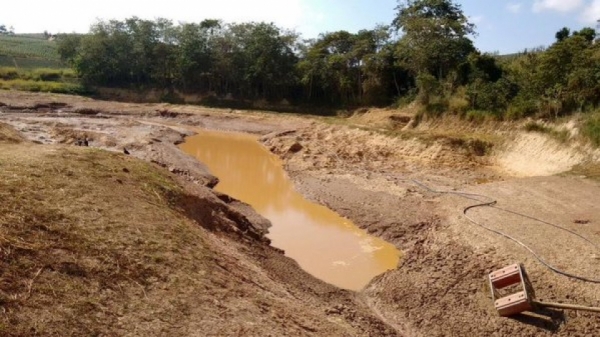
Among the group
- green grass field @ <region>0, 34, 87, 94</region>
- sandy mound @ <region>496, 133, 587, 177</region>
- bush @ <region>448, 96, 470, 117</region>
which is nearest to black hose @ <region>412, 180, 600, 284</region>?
sandy mound @ <region>496, 133, 587, 177</region>

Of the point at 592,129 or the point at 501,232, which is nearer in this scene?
the point at 501,232

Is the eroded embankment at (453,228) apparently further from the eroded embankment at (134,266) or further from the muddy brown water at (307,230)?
the eroded embankment at (134,266)

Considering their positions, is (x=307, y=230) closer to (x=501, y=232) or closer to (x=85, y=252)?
(x=501, y=232)

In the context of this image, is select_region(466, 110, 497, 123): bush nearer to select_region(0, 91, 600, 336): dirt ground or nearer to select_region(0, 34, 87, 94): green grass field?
select_region(0, 91, 600, 336): dirt ground

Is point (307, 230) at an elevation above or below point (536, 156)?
below

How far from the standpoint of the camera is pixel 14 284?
5.23m

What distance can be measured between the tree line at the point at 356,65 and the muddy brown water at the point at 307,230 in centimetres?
1058

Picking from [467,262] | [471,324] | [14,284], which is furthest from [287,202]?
[14,284]

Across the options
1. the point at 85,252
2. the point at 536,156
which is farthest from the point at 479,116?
the point at 85,252

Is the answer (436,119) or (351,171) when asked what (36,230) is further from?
(436,119)

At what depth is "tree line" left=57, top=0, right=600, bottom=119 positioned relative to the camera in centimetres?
1997

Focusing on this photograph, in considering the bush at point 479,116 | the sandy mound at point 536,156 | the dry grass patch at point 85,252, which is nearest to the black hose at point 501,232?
the sandy mound at point 536,156

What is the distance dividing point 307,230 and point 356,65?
85.9 ft

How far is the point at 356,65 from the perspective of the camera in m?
37.2
